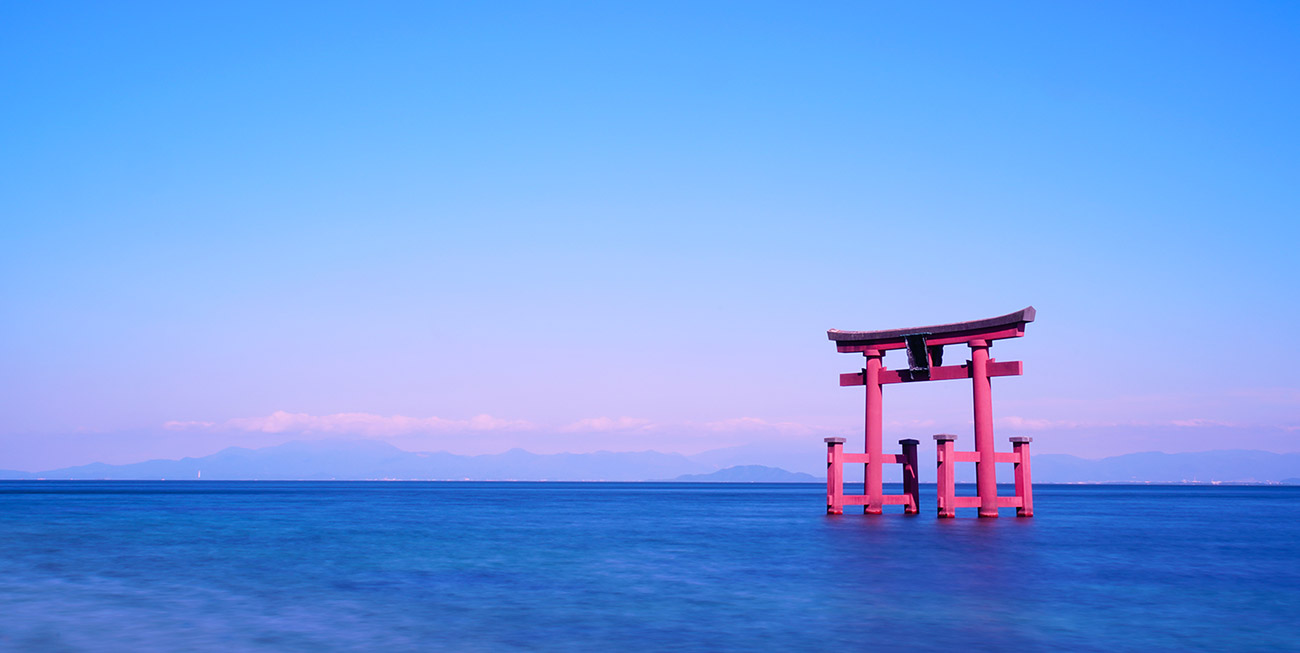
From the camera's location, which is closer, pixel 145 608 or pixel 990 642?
pixel 990 642

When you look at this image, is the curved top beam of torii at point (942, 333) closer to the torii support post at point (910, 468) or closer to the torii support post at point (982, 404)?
the torii support post at point (982, 404)

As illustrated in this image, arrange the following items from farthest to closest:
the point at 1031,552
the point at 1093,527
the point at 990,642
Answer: the point at 1093,527, the point at 1031,552, the point at 990,642

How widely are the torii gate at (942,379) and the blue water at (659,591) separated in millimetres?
1290

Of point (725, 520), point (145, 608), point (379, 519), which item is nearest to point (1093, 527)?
point (725, 520)

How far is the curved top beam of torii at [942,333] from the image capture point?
28.0 metres

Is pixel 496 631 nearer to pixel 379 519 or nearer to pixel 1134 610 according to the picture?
pixel 1134 610

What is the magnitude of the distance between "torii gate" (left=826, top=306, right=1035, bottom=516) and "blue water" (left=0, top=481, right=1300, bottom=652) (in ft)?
4.23

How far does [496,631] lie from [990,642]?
6190mm

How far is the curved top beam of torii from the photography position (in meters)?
28.0

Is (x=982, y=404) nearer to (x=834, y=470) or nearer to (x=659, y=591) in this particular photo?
(x=834, y=470)

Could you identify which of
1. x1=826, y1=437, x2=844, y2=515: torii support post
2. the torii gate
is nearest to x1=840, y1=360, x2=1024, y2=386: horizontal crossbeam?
the torii gate

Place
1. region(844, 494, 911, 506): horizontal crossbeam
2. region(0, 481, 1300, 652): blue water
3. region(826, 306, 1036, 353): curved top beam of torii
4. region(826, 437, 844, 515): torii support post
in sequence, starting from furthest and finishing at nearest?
region(844, 494, 911, 506): horizontal crossbeam < region(826, 437, 844, 515): torii support post < region(826, 306, 1036, 353): curved top beam of torii < region(0, 481, 1300, 652): blue water

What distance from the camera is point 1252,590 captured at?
1805 centimetres

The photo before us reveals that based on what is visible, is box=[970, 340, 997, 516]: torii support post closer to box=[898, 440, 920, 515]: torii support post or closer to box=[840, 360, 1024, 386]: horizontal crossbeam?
box=[840, 360, 1024, 386]: horizontal crossbeam
